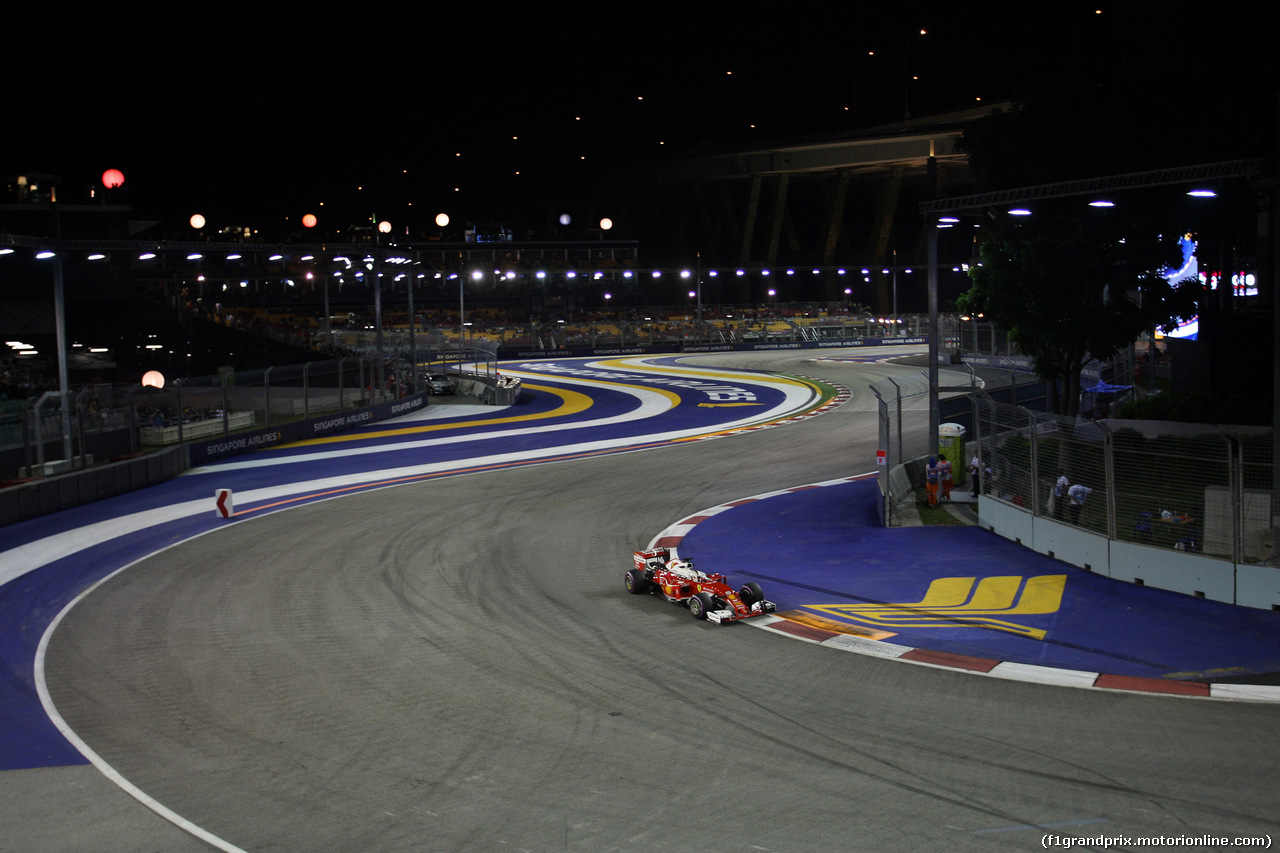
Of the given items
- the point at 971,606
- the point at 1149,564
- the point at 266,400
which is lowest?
the point at 971,606

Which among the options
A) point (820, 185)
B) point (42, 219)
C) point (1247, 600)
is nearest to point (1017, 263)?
point (1247, 600)

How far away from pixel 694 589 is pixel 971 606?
3675 millimetres

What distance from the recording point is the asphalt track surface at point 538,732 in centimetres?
739

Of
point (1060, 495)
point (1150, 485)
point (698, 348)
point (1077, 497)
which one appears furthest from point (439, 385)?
point (1150, 485)

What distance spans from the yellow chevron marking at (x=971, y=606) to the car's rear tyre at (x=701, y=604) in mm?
1515

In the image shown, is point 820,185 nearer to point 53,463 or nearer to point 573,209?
point 573,209

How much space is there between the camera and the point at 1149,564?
45.6 feet

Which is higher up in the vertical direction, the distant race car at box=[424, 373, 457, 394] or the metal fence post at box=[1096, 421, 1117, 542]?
the distant race car at box=[424, 373, 457, 394]

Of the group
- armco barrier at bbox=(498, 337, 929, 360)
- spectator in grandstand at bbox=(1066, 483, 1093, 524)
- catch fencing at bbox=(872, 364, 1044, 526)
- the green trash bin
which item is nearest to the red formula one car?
spectator in grandstand at bbox=(1066, 483, 1093, 524)

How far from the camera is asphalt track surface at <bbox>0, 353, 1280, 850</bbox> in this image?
739 cm

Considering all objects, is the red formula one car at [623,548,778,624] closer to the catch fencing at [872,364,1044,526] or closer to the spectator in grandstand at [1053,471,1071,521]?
the spectator in grandstand at [1053,471,1071,521]

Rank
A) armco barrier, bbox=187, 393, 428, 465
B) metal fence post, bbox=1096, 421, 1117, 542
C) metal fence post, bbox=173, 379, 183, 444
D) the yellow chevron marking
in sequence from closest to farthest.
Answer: the yellow chevron marking
metal fence post, bbox=1096, 421, 1117, 542
metal fence post, bbox=173, 379, 183, 444
armco barrier, bbox=187, 393, 428, 465

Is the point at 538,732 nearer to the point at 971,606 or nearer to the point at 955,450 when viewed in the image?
the point at 971,606

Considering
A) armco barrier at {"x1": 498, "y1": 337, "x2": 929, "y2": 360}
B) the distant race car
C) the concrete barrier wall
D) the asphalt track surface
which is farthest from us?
armco barrier at {"x1": 498, "y1": 337, "x2": 929, "y2": 360}
